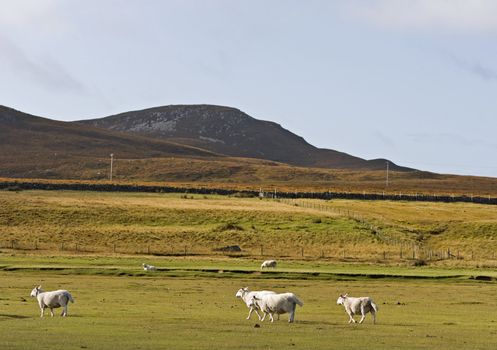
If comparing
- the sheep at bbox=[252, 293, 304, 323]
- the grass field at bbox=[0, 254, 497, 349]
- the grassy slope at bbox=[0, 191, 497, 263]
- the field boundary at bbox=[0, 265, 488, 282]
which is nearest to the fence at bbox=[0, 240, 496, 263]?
the grassy slope at bbox=[0, 191, 497, 263]

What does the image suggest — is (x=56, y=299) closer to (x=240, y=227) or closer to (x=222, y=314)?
(x=222, y=314)

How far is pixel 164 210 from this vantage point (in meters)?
120

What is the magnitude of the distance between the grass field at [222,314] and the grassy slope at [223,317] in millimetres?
35

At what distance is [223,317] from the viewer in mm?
39000

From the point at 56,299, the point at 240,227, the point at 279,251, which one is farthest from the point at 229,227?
the point at 56,299

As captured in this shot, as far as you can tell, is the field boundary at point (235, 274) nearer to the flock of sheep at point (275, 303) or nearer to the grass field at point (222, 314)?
the grass field at point (222, 314)

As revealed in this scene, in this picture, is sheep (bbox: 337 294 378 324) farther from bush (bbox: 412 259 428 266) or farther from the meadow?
bush (bbox: 412 259 428 266)

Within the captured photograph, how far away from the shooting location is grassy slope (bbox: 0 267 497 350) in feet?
99.9

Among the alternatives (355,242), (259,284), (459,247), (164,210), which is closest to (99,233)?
(164,210)

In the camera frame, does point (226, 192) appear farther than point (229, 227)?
Yes

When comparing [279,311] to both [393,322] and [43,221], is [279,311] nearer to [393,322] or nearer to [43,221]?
[393,322]

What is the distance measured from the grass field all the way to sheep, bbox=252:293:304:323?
25.1 inches

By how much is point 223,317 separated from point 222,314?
1.47m

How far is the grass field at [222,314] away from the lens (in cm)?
3058
